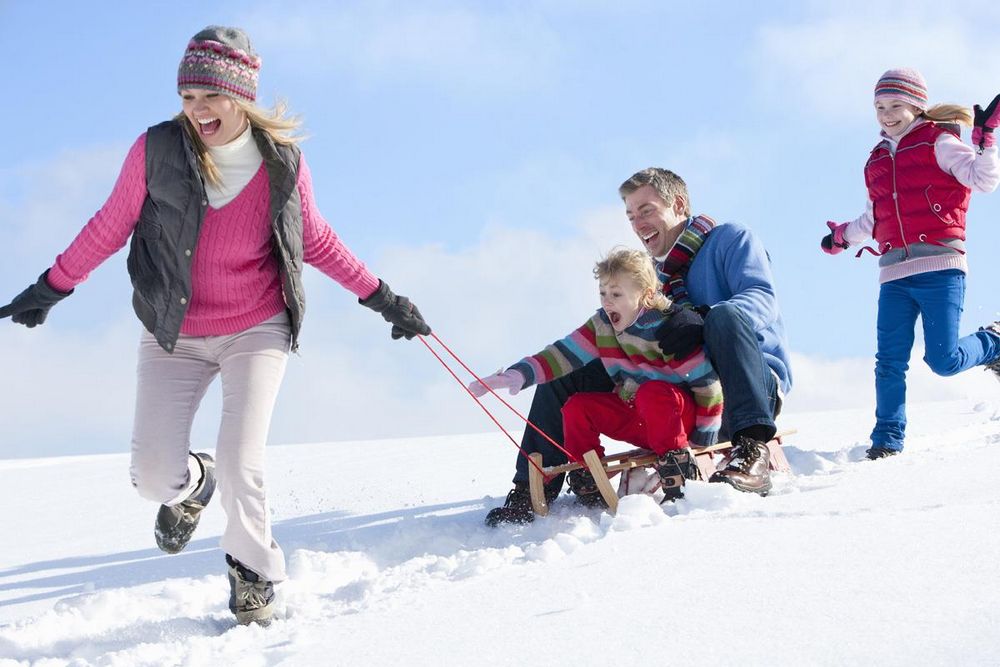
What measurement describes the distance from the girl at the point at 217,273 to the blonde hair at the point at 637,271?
120cm

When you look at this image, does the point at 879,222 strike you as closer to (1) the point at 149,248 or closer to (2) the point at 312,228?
(2) the point at 312,228

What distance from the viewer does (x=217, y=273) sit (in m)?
3.13

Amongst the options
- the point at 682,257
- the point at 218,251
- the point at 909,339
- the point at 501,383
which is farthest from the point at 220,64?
the point at 909,339

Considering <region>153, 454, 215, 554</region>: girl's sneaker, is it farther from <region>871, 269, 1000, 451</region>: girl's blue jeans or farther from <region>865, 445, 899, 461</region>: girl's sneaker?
<region>871, 269, 1000, 451</region>: girl's blue jeans

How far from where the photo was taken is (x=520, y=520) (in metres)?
3.97

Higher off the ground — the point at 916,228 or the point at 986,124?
the point at 986,124

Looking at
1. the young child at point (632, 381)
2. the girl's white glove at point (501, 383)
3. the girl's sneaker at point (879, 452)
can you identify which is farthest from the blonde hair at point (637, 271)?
the girl's sneaker at point (879, 452)

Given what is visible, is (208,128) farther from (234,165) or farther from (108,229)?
(108,229)

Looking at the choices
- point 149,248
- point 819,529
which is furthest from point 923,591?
point 149,248

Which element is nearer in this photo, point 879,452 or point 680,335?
point 680,335

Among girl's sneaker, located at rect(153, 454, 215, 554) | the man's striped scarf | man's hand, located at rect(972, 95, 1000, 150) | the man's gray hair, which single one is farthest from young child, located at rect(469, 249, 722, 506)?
man's hand, located at rect(972, 95, 1000, 150)

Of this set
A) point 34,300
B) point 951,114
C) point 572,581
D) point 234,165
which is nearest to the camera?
point 572,581

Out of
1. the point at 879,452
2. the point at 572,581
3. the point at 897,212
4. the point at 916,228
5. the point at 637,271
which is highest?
the point at 897,212

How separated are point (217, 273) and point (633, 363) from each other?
1724mm
